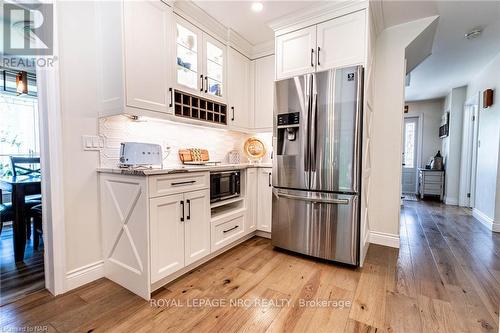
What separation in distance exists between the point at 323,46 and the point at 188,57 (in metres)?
1.36

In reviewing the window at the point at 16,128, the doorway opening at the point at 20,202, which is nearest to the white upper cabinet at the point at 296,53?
the doorway opening at the point at 20,202

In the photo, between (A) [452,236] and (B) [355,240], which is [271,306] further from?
(A) [452,236]

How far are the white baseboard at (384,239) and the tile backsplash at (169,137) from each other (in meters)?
1.69

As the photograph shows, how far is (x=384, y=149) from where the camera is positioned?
2803mm

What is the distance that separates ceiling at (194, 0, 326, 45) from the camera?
87.4 inches

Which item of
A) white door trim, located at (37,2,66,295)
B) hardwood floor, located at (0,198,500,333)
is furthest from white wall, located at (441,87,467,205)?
white door trim, located at (37,2,66,295)

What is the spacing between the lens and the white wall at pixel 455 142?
4.96 m

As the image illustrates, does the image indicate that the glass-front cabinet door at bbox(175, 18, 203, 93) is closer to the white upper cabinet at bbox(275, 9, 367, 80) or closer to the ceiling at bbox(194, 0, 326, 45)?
the ceiling at bbox(194, 0, 326, 45)

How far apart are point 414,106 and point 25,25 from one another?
7.93m

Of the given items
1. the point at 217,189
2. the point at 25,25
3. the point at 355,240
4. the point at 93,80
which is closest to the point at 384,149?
the point at 355,240

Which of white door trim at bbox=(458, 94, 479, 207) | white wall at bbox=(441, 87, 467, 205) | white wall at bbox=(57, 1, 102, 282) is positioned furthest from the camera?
white wall at bbox=(441, 87, 467, 205)

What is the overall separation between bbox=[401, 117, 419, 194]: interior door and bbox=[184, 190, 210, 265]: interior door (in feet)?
21.1

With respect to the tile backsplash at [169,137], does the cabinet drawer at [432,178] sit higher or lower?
lower

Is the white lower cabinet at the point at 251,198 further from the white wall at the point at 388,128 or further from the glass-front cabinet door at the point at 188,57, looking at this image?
the white wall at the point at 388,128
